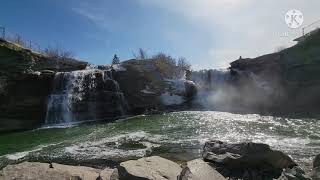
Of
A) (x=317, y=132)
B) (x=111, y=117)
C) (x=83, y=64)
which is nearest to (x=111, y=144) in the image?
(x=317, y=132)

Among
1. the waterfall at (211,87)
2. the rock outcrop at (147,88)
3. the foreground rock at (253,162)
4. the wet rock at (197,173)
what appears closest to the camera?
the wet rock at (197,173)

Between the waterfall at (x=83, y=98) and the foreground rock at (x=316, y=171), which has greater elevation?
the waterfall at (x=83, y=98)

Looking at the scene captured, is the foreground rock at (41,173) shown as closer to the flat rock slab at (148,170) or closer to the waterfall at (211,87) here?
the flat rock slab at (148,170)

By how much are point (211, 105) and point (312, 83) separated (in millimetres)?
9067

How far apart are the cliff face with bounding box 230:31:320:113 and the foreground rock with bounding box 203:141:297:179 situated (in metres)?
25.6

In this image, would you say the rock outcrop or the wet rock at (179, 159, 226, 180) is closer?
the wet rock at (179, 159, 226, 180)

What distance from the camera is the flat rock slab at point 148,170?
9.77m

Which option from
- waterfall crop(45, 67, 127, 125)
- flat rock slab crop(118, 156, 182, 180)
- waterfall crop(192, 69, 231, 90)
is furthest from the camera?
waterfall crop(192, 69, 231, 90)

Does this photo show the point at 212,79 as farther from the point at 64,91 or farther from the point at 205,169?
the point at 205,169

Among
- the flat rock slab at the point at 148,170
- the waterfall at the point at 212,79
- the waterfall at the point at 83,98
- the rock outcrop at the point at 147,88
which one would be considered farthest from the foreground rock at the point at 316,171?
the waterfall at the point at 212,79

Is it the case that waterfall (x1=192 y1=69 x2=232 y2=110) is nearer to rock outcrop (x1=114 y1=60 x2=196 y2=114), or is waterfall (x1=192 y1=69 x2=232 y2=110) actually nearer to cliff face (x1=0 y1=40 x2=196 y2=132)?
rock outcrop (x1=114 y1=60 x2=196 y2=114)

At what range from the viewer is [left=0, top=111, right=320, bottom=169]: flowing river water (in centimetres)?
1652

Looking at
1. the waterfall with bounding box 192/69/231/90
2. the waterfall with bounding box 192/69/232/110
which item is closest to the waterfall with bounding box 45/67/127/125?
the waterfall with bounding box 192/69/232/110

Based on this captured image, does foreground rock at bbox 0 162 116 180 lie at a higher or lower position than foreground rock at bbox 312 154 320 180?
higher
